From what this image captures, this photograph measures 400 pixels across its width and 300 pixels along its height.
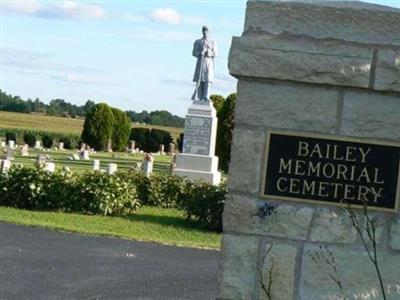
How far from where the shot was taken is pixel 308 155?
4.54 meters

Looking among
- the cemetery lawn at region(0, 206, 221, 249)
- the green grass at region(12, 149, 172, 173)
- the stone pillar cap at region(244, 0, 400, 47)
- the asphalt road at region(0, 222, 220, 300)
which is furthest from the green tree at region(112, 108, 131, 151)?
the stone pillar cap at region(244, 0, 400, 47)

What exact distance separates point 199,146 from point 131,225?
8551mm

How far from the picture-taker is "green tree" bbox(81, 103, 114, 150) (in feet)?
152

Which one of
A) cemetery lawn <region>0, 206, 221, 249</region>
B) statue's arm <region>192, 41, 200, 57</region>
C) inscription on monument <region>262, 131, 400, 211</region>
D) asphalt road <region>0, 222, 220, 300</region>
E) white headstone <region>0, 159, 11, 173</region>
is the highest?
statue's arm <region>192, 41, 200, 57</region>

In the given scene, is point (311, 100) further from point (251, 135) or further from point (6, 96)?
point (6, 96)

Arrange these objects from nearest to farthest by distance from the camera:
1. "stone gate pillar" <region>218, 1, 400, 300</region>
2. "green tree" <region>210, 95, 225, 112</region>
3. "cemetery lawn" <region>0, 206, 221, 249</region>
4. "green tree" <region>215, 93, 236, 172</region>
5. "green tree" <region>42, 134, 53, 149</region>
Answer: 1. "stone gate pillar" <region>218, 1, 400, 300</region>
2. "cemetery lawn" <region>0, 206, 221, 249</region>
3. "green tree" <region>215, 93, 236, 172</region>
4. "green tree" <region>210, 95, 225, 112</region>
5. "green tree" <region>42, 134, 53, 149</region>

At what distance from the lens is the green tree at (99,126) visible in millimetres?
46312

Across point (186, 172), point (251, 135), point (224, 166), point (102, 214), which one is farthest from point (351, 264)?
point (224, 166)

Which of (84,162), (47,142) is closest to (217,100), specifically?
(84,162)

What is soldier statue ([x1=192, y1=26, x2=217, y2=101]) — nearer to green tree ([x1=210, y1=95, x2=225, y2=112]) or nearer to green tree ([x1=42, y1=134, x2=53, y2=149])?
green tree ([x1=210, y1=95, x2=225, y2=112])

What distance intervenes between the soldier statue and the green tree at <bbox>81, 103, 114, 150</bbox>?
20.7 metres

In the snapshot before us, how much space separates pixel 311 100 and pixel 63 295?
5.20 metres

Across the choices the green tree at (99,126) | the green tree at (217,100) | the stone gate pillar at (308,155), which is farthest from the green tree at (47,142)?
the stone gate pillar at (308,155)

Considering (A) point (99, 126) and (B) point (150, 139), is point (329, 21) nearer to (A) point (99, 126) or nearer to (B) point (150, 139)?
(A) point (99, 126)
